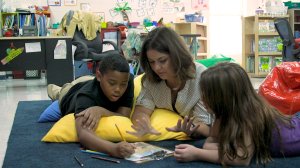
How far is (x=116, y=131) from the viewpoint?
6.02 ft

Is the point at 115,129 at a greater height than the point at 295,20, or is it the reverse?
the point at 295,20

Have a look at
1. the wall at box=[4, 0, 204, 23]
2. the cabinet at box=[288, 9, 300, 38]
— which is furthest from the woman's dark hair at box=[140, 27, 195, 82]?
the wall at box=[4, 0, 204, 23]

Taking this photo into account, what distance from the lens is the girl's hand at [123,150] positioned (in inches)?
61.5

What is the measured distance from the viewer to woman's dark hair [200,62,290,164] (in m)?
1.39

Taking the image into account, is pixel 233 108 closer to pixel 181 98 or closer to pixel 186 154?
pixel 186 154

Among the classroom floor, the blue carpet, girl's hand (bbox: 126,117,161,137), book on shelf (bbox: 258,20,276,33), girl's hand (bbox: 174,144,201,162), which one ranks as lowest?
the classroom floor

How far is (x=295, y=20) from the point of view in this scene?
693 centimetres

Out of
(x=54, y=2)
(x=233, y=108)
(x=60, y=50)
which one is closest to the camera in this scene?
(x=233, y=108)

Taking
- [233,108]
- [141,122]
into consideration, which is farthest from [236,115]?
[141,122]

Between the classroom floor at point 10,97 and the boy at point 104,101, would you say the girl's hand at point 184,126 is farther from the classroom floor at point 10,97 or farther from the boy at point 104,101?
the classroom floor at point 10,97

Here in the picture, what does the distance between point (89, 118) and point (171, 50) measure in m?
0.49

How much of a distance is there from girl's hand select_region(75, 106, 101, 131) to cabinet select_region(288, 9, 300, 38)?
5705 millimetres

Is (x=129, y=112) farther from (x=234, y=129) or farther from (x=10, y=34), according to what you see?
(x=10, y=34)

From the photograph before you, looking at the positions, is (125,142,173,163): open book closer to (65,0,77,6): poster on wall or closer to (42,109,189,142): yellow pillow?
(42,109,189,142): yellow pillow
